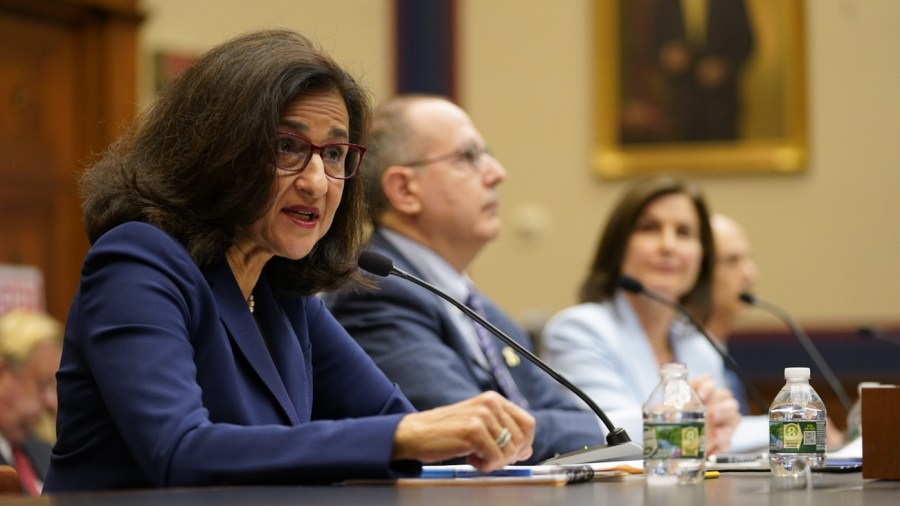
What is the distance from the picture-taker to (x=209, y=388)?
2.00m

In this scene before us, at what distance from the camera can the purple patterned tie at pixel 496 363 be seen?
323 centimetres

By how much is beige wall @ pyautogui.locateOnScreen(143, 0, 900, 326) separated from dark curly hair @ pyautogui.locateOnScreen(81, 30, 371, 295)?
15.9 feet

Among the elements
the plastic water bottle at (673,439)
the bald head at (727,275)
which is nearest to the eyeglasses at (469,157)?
the plastic water bottle at (673,439)

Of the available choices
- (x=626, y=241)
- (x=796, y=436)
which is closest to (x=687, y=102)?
(x=626, y=241)

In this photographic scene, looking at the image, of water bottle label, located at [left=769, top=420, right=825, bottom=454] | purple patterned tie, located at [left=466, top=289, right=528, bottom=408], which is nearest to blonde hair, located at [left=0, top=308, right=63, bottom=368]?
purple patterned tie, located at [left=466, top=289, right=528, bottom=408]

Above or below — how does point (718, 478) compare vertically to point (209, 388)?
below

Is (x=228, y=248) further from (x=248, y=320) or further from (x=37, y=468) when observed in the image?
(x=37, y=468)

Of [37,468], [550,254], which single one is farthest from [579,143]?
[37,468]

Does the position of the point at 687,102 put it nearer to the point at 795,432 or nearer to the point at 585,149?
the point at 585,149

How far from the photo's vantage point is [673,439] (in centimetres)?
193

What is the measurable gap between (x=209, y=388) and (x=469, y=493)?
493 millimetres

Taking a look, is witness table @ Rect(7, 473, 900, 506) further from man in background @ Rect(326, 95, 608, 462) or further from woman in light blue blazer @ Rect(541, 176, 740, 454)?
woman in light blue blazer @ Rect(541, 176, 740, 454)

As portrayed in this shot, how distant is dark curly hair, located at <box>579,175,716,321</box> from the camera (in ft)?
13.8

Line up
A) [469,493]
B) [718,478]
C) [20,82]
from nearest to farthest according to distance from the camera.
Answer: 1. [469,493]
2. [718,478]
3. [20,82]
